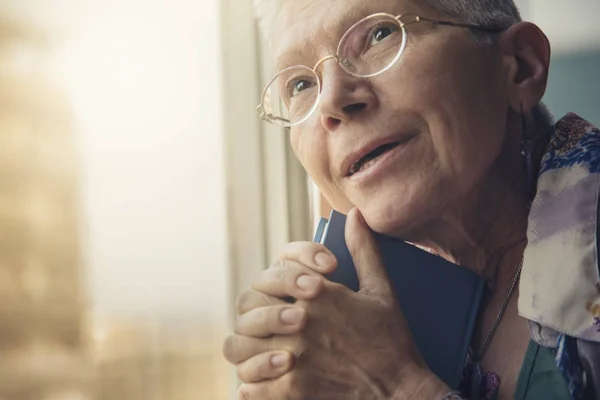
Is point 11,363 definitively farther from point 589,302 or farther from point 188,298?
point 589,302

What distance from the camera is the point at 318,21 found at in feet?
2.76

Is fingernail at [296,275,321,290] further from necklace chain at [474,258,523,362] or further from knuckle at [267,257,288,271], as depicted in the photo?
necklace chain at [474,258,523,362]

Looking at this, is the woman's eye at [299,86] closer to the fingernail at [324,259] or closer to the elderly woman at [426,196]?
the elderly woman at [426,196]

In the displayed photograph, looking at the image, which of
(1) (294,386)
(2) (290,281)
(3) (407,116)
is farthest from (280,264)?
(3) (407,116)

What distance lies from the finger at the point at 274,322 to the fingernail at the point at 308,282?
26mm

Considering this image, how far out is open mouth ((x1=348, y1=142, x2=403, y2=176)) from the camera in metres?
0.82

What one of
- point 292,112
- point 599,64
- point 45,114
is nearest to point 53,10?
point 45,114

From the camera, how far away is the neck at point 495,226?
88 cm

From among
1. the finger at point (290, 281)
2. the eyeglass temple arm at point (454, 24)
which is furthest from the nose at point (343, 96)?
the finger at point (290, 281)

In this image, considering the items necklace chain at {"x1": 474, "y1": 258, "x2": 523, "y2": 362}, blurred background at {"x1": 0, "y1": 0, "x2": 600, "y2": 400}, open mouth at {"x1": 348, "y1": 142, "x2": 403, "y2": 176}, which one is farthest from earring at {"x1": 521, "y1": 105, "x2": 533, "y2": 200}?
blurred background at {"x1": 0, "y1": 0, "x2": 600, "y2": 400}

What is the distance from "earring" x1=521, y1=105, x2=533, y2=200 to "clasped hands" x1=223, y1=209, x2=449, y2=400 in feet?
0.98

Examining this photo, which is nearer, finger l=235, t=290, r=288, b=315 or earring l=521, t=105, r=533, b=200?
finger l=235, t=290, r=288, b=315

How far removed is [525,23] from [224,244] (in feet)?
1.76

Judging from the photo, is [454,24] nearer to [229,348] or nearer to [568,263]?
[568,263]
